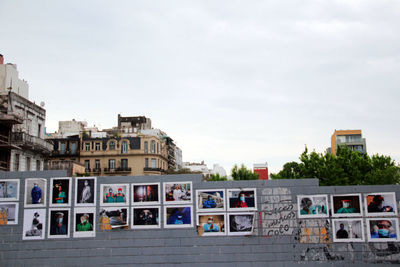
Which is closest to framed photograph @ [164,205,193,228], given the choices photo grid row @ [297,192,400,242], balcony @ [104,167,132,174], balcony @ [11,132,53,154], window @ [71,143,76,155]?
photo grid row @ [297,192,400,242]

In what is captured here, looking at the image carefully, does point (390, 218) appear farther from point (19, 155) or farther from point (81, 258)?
point (19, 155)

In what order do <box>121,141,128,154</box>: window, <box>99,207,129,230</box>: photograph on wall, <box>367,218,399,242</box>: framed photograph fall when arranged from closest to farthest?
1. <box>367,218,399,242</box>: framed photograph
2. <box>99,207,129,230</box>: photograph on wall
3. <box>121,141,128,154</box>: window

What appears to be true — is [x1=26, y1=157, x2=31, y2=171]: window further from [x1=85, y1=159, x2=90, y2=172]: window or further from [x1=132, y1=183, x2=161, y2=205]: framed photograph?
[x1=85, y1=159, x2=90, y2=172]: window

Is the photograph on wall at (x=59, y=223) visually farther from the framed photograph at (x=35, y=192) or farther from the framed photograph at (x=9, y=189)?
the framed photograph at (x=9, y=189)

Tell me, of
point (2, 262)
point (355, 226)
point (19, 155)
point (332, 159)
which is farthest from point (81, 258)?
point (332, 159)

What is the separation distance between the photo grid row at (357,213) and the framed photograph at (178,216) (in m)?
4.50

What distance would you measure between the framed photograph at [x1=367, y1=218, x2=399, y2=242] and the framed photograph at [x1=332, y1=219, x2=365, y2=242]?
13.8 inches

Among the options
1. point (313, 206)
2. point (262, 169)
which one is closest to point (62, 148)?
point (262, 169)

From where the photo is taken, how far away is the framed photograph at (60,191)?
15672 mm

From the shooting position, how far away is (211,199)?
15.4 meters

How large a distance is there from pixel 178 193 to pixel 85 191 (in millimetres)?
3981

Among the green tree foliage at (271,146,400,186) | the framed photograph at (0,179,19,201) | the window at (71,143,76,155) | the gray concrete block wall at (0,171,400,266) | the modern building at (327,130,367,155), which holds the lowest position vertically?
the gray concrete block wall at (0,171,400,266)

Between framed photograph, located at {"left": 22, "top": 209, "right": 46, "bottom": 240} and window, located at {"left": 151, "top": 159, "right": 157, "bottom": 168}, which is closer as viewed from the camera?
framed photograph, located at {"left": 22, "top": 209, "right": 46, "bottom": 240}

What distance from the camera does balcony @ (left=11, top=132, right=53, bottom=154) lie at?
2974 cm
